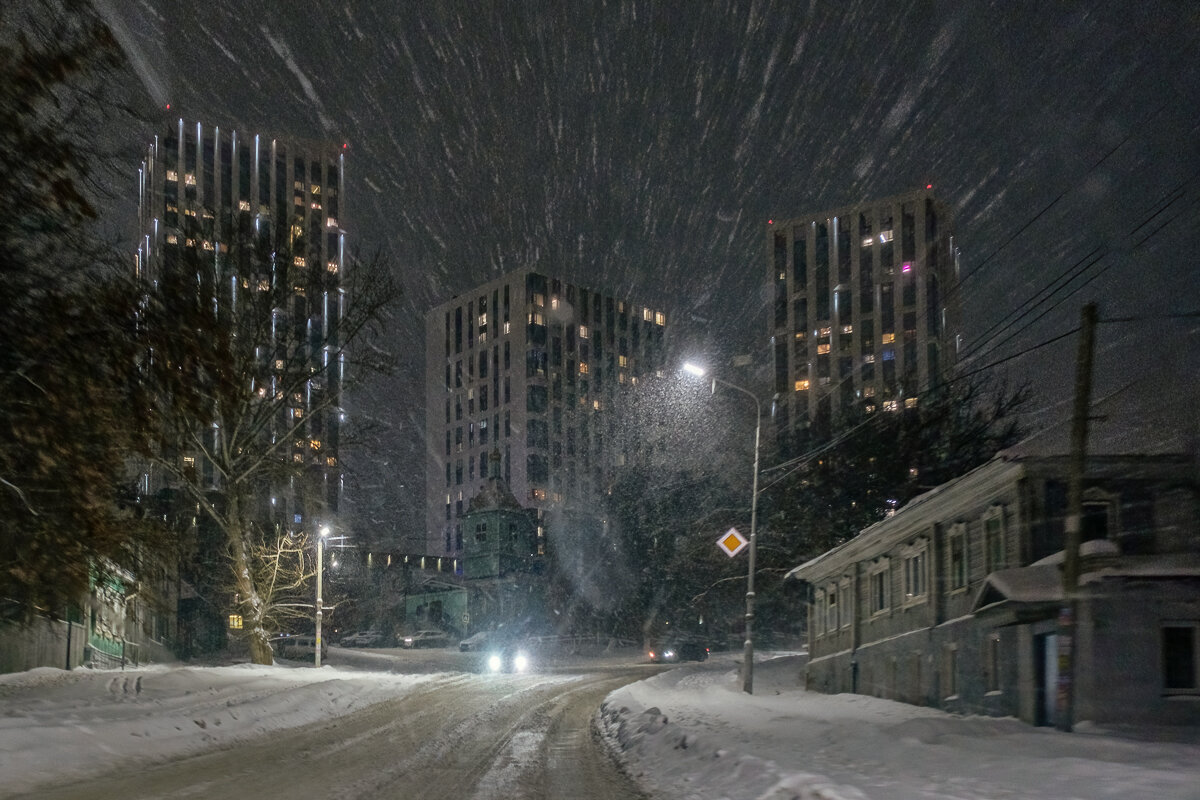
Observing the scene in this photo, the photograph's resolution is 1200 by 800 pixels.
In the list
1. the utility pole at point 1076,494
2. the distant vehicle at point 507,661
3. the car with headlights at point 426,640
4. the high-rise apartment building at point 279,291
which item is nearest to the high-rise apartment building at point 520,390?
the car with headlights at point 426,640

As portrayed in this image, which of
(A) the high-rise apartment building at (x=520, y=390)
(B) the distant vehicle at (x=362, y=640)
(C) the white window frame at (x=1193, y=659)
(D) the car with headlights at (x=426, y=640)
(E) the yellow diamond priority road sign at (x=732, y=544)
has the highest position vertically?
(A) the high-rise apartment building at (x=520, y=390)

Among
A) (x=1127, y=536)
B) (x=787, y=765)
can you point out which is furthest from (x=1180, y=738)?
(x=787, y=765)

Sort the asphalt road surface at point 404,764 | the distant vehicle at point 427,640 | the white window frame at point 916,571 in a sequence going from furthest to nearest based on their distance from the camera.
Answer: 1. the distant vehicle at point 427,640
2. the white window frame at point 916,571
3. the asphalt road surface at point 404,764

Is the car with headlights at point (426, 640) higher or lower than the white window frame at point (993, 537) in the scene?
lower

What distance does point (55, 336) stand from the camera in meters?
10.5

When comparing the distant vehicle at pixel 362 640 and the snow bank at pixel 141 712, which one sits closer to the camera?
the snow bank at pixel 141 712

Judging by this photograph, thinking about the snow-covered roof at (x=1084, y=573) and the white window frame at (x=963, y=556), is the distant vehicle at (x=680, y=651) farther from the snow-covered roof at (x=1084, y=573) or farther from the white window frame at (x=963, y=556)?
the snow-covered roof at (x=1084, y=573)

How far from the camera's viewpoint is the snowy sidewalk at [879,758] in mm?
9852

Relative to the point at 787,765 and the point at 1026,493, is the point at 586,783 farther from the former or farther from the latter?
the point at 1026,493

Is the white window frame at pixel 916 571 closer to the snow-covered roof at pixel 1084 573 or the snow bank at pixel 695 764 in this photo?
the snow-covered roof at pixel 1084 573

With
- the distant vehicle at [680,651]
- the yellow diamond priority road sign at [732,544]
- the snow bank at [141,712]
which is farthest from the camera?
the distant vehicle at [680,651]

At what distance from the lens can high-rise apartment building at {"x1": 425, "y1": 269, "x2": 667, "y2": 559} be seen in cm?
13025

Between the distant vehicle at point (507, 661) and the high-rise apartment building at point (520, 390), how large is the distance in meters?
71.2

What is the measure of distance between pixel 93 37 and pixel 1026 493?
18.0 meters
